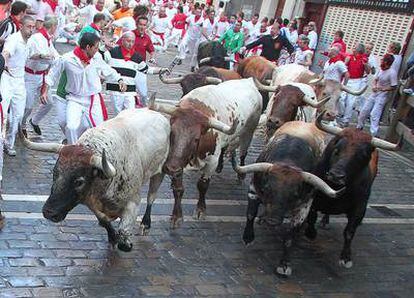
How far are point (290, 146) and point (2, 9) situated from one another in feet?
15.3

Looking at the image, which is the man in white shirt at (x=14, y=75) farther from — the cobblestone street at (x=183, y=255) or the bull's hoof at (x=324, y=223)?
the bull's hoof at (x=324, y=223)

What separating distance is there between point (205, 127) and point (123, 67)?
3.06 metres

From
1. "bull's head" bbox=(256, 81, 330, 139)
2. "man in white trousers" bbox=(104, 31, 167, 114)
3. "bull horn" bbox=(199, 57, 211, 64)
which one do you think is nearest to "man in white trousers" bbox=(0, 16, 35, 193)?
"man in white trousers" bbox=(104, 31, 167, 114)

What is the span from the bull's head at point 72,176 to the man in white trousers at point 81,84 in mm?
2766

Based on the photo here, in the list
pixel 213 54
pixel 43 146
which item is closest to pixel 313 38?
pixel 213 54

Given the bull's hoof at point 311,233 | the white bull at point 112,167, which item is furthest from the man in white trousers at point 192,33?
the white bull at point 112,167

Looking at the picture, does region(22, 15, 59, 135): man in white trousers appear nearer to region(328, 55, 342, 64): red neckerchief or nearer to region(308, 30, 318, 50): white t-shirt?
region(328, 55, 342, 64): red neckerchief

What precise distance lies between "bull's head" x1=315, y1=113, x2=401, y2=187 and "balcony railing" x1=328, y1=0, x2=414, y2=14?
38.2 ft

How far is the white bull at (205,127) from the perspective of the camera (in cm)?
655

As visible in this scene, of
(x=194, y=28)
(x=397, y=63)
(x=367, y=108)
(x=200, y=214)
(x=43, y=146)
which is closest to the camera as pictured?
(x=43, y=146)

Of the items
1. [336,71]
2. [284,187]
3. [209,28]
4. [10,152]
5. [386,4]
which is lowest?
[10,152]

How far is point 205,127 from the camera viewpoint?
22.4ft

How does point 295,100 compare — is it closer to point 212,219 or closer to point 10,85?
point 212,219

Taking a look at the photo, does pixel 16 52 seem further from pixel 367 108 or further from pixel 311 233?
pixel 367 108
